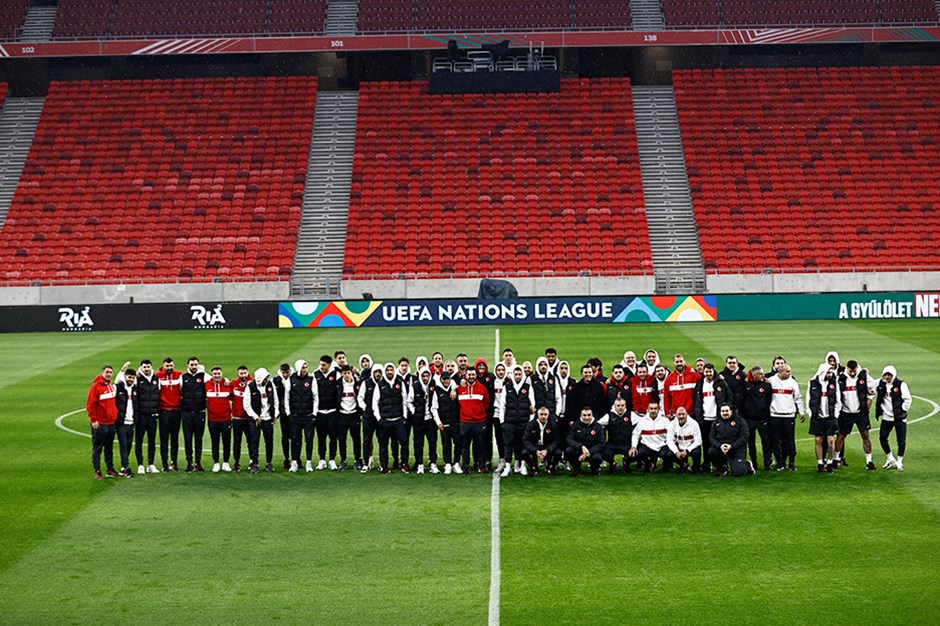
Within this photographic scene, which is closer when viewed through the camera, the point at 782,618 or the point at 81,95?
the point at 782,618

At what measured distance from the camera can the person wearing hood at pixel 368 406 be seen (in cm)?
1770

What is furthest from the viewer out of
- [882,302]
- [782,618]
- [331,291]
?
[331,291]

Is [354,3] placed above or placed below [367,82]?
above

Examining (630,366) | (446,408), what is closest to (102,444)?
(446,408)

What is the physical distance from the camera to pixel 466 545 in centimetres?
1395

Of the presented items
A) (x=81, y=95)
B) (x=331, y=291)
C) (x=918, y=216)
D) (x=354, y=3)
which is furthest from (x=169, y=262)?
(x=918, y=216)

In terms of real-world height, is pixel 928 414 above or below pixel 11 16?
below

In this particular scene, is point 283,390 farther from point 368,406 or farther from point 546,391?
point 546,391

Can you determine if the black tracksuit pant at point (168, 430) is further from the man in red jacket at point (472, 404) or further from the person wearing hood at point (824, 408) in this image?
the person wearing hood at point (824, 408)

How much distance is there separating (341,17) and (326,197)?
9629 mm

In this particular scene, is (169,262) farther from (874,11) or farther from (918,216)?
(874,11)

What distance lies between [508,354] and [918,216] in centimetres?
3051

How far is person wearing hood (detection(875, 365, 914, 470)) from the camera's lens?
1709cm

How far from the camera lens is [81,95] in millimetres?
51250
